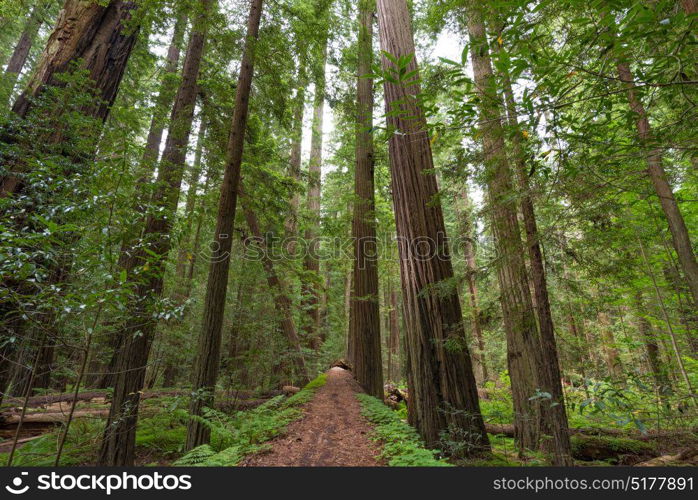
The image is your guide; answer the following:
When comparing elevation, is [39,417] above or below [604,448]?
above

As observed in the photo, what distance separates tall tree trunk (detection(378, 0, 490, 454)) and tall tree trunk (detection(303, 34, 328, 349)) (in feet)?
10.7

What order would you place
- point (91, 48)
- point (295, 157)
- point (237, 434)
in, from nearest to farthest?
point (237, 434)
point (91, 48)
point (295, 157)

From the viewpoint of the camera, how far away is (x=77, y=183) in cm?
374

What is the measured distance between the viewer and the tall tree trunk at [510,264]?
2.78 metres

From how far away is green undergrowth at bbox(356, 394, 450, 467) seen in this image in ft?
9.22

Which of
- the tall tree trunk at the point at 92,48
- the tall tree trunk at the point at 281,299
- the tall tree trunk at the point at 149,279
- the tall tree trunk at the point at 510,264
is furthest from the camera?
the tall tree trunk at the point at 281,299

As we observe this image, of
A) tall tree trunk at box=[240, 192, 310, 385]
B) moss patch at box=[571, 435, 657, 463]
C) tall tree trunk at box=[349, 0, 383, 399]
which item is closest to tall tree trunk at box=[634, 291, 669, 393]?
moss patch at box=[571, 435, 657, 463]

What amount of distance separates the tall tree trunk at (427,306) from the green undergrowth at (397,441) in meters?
0.33

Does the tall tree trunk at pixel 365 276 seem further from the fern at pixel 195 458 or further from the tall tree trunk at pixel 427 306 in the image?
the fern at pixel 195 458

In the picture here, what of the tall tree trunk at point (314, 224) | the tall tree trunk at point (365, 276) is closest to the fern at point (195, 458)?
the tall tree trunk at point (365, 276)

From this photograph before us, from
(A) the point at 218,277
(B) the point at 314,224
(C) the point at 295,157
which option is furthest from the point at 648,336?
(C) the point at 295,157

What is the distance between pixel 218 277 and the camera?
4.92m

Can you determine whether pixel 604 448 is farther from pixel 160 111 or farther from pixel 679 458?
pixel 160 111

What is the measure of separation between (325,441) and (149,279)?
3.29 meters
